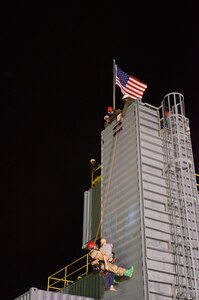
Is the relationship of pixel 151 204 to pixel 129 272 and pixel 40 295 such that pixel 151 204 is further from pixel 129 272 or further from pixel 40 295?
pixel 40 295

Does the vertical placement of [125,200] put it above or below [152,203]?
above

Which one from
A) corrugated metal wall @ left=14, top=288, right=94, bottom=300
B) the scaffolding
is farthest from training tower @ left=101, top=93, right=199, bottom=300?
corrugated metal wall @ left=14, top=288, right=94, bottom=300

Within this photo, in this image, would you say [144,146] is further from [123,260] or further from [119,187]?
[123,260]

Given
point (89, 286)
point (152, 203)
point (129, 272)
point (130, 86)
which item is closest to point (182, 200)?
point (152, 203)

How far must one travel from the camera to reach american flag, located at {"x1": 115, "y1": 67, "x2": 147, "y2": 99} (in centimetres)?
1520

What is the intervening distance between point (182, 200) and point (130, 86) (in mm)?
4796

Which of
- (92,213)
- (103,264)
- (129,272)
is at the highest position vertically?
(92,213)

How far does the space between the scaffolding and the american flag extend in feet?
3.61

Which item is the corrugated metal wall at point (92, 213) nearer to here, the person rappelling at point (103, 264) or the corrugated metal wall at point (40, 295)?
the corrugated metal wall at point (40, 295)

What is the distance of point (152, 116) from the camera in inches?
576

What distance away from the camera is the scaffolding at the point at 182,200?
1180 cm

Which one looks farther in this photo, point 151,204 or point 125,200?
point 125,200

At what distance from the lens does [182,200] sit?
1301 cm

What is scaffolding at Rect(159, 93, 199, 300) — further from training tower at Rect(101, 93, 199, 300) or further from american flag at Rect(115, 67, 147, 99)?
american flag at Rect(115, 67, 147, 99)
